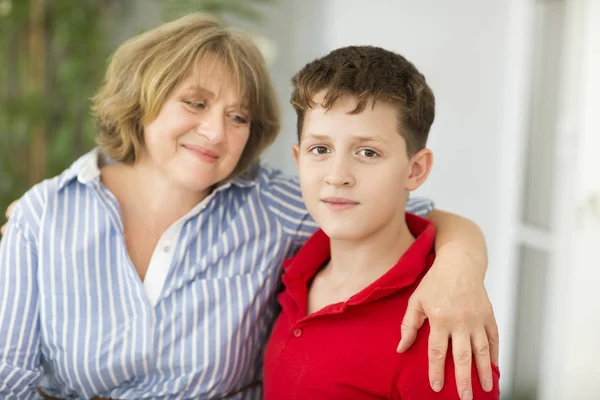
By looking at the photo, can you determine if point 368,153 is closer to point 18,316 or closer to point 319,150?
point 319,150

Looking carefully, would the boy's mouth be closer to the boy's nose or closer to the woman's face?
the boy's nose

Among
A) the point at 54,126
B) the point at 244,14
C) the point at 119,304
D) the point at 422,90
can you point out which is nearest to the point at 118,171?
the point at 119,304

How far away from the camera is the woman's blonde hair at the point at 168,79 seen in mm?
1456

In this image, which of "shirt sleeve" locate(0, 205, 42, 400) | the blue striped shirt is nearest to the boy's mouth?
the blue striped shirt

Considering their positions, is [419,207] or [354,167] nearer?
[354,167]

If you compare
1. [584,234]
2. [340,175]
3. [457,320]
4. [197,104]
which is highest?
[197,104]

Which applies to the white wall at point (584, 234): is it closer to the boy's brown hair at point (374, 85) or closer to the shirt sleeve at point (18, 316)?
the boy's brown hair at point (374, 85)

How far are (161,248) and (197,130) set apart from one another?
269 millimetres

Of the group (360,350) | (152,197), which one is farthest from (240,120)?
(360,350)

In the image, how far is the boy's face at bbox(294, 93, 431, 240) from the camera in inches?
46.3

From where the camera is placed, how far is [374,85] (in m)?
1.18

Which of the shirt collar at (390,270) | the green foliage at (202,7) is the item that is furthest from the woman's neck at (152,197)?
the green foliage at (202,7)

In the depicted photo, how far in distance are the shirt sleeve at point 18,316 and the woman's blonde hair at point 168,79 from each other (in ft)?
1.01

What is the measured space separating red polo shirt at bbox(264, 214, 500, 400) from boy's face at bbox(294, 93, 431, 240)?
0.37ft
